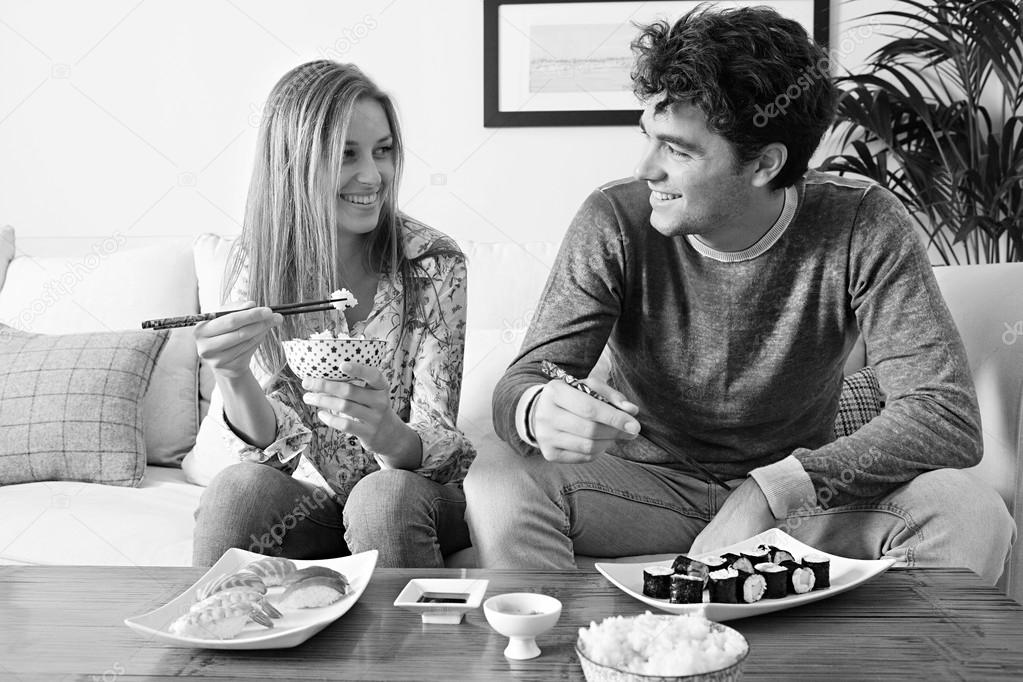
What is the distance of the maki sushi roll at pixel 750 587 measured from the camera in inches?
42.2

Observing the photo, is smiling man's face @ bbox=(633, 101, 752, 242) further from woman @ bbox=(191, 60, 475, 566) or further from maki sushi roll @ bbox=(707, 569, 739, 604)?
maki sushi roll @ bbox=(707, 569, 739, 604)

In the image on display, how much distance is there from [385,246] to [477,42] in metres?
1.24

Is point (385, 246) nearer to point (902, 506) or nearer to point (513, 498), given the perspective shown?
point (513, 498)

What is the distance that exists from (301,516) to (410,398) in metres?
0.32

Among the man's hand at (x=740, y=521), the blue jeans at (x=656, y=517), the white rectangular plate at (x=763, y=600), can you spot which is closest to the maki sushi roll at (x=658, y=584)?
the white rectangular plate at (x=763, y=600)

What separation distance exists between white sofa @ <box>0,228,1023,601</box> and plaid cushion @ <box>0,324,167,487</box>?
5 cm

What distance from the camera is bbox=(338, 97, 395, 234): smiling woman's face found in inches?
66.9

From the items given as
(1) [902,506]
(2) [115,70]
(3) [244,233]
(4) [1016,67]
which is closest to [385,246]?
(3) [244,233]

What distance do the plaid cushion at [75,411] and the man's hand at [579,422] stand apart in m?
1.10

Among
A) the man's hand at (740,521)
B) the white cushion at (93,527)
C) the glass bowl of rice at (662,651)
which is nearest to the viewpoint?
the glass bowl of rice at (662,651)

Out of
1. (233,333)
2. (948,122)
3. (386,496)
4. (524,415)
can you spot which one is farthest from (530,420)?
(948,122)

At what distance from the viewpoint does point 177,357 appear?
231 centimetres

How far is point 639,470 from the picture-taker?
5.51 feet

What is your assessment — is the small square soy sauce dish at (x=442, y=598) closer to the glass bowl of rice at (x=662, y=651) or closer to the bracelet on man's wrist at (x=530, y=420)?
the glass bowl of rice at (x=662, y=651)
